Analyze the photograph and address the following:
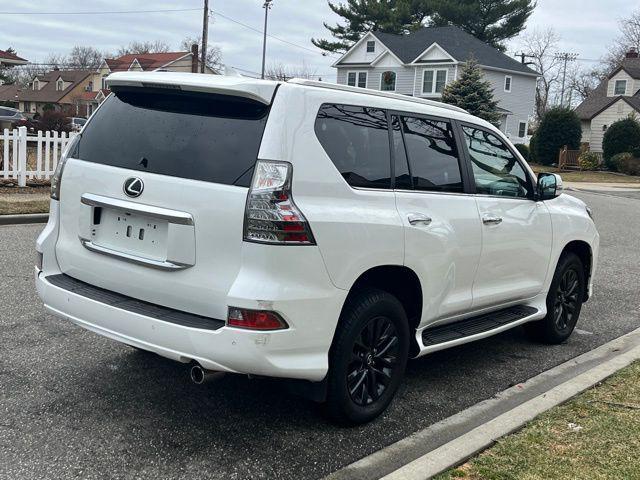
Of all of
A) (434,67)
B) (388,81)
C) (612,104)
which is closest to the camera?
(434,67)

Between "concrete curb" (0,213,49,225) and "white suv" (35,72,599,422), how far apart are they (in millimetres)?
7010

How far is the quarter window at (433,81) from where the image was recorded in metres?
48.6

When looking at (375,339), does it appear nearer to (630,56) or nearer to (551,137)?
(551,137)

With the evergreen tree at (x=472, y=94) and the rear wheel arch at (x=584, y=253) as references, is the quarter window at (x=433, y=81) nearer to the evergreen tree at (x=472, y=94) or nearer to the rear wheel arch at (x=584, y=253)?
the evergreen tree at (x=472, y=94)

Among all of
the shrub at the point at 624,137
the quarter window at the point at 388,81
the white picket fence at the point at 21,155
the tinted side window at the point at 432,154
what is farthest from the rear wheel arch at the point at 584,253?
the quarter window at the point at 388,81

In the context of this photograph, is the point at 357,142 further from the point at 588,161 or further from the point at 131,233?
the point at 588,161

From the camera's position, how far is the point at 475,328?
15.6ft

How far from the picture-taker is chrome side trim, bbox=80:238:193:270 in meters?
3.45

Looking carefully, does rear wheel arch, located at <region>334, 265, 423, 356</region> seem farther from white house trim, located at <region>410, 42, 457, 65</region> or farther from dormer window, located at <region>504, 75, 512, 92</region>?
dormer window, located at <region>504, 75, 512, 92</region>

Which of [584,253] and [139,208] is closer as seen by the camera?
[139,208]

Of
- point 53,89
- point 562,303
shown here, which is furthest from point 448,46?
point 53,89

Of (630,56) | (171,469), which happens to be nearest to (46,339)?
(171,469)

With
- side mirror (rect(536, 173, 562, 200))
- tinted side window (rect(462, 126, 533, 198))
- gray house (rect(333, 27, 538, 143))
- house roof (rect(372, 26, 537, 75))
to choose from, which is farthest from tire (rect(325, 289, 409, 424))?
house roof (rect(372, 26, 537, 75))

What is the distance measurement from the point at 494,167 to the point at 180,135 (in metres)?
2.44
